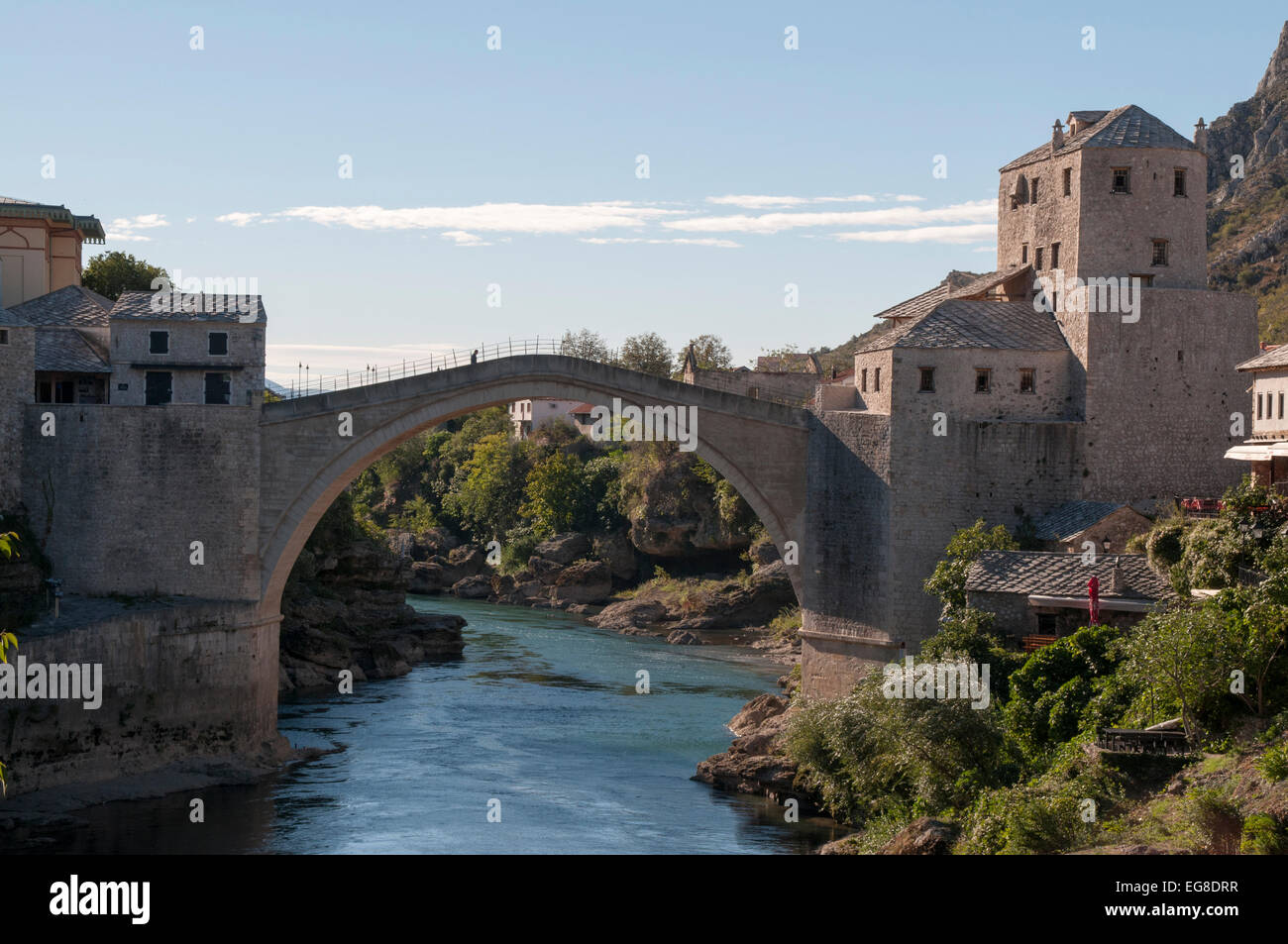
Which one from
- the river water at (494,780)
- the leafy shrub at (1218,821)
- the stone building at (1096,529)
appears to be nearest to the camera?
the leafy shrub at (1218,821)

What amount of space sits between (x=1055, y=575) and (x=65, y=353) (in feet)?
85.1

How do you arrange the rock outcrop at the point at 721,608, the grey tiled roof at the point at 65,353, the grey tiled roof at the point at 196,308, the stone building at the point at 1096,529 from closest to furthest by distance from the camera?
the stone building at the point at 1096,529, the grey tiled roof at the point at 196,308, the grey tiled roof at the point at 65,353, the rock outcrop at the point at 721,608

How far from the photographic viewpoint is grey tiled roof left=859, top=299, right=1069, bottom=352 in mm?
35406

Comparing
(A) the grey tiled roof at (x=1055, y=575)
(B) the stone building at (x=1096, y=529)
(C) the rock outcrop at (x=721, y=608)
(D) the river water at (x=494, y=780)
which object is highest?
(B) the stone building at (x=1096, y=529)

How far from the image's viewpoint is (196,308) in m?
37.1

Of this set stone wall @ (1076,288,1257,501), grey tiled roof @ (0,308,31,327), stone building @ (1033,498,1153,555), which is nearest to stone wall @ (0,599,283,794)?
grey tiled roof @ (0,308,31,327)

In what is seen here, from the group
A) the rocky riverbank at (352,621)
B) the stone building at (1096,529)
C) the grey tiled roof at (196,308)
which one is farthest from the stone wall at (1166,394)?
the rocky riverbank at (352,621)

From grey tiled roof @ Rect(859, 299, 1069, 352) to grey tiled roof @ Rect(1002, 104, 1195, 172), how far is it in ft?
14.3

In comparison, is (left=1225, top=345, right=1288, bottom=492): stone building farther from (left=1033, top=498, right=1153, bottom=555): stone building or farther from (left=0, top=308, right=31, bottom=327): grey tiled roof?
(left=0, top=308, right=31, bottom=327): grey tiled roof

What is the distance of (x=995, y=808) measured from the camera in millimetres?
24078

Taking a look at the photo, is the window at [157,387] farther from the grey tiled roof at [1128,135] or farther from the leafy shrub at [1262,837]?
the leafy shrub at [1262,837]

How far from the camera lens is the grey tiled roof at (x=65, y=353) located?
37.7 meters

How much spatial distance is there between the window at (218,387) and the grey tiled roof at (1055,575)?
63.2 feet
